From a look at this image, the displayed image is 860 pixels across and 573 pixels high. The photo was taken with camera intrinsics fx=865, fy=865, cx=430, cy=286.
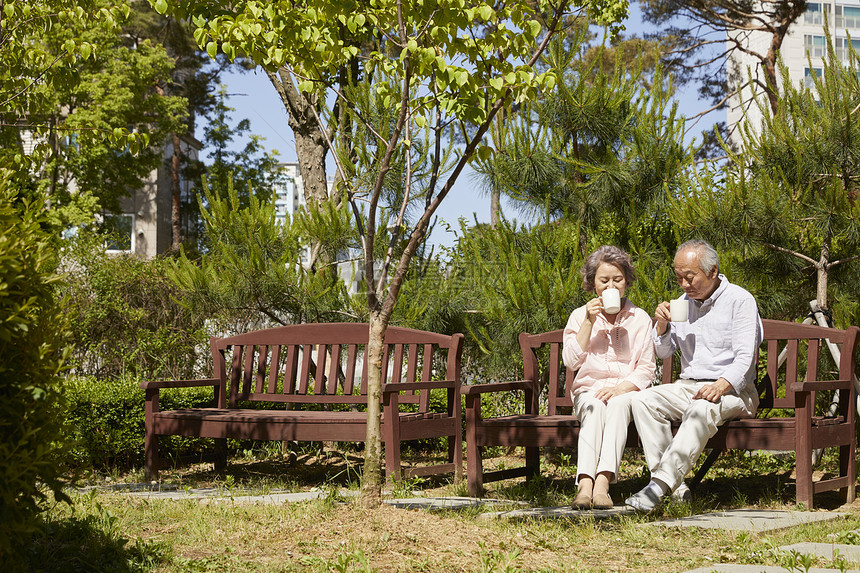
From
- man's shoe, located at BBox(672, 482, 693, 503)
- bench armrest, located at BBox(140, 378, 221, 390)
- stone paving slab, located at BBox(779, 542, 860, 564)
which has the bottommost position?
man's shoe, located at BBox(672, 482, 693, 503)

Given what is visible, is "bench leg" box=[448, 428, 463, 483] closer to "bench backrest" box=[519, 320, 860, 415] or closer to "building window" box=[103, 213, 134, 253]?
"bench backrest" box=[519, 320, 860, 415]

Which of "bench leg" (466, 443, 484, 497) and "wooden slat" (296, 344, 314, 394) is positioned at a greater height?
"wooden slat" (296, 344, 314, 394)

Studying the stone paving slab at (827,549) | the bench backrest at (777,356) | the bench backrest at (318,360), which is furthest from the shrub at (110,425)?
the stone paving slab at (827,549)

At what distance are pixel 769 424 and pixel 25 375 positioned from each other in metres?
3.58

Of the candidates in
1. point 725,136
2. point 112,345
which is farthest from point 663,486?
point 725,136

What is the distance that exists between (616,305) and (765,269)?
285 cm

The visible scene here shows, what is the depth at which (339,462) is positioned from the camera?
22.2 ft

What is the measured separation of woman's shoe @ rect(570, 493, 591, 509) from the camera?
13.7 feet

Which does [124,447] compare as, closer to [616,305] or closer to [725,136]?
[616,305]

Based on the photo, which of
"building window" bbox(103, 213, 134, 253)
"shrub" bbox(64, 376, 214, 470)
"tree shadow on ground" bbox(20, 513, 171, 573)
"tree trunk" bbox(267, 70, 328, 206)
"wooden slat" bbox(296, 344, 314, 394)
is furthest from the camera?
"building window" bbox(103, 213, 134, 253)

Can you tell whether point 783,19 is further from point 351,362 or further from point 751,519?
point 751,519

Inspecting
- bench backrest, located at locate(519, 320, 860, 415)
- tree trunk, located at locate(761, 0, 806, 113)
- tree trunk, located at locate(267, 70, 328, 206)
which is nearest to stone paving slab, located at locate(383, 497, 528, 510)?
bench backrest, located at locate(519, 320, 860, 415)

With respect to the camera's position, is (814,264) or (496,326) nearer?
(814,264)

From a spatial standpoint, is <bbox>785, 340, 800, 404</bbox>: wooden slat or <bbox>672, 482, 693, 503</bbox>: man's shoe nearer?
<bbox>672, 482, 693, 503</bbox>: man's shoe
